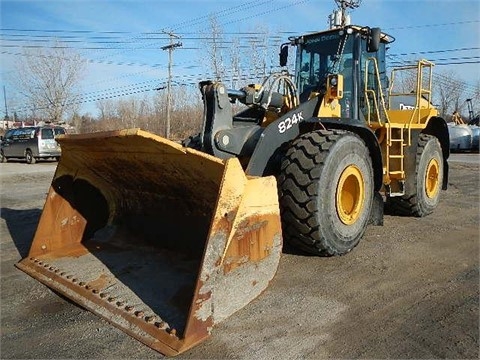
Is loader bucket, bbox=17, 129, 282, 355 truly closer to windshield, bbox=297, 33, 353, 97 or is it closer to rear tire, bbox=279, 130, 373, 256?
rear tire, bbox=279, 130, 373, 256

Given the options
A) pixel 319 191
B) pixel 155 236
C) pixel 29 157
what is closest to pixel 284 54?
pixel 319 191

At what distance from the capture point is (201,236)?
12.4ft

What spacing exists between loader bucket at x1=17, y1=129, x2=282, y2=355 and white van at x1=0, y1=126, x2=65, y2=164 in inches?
643

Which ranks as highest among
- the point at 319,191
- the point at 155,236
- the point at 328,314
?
the point at 319,191

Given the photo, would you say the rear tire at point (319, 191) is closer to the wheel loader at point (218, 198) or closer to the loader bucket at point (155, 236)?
the wheel loader at point (218, 198)

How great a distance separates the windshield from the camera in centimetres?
512

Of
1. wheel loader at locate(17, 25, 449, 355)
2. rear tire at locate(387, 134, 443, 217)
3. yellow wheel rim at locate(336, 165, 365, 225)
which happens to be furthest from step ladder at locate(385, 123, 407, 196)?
yellow wheel rim at locate(336, 165, 365, 225)

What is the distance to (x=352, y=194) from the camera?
172 inches

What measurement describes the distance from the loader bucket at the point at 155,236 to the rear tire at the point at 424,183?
3.50 meters

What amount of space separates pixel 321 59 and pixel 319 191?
234cm

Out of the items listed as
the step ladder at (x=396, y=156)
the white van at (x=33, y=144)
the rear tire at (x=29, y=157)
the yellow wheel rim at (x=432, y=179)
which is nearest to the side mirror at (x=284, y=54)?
the step ladder at (x=396, y=156)

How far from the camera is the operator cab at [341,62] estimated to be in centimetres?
506

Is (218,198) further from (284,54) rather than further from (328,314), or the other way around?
(284,54)

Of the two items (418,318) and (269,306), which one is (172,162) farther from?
(418,318)
